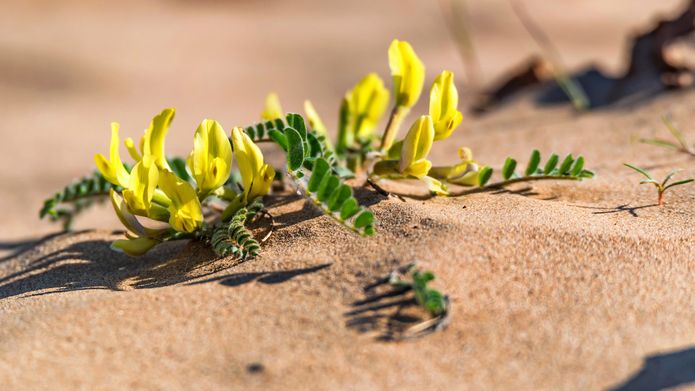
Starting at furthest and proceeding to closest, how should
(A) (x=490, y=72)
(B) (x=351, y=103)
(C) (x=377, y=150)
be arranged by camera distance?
(A) (x=490, y=72), (B) (x=351, y=103), (C) (x=377, y=150)

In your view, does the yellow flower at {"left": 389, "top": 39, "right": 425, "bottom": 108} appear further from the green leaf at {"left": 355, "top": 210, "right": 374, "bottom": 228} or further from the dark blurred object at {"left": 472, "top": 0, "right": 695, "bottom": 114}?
the dark blurred object at {"left": 472, "top": 0, "right": 695, "bottom": 114}

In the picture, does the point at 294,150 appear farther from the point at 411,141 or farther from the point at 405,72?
the point at 405,72

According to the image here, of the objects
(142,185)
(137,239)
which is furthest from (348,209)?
(137,239)

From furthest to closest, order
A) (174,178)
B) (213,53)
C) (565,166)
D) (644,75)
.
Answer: (213,53)
(644,75)
(565,166)
(174,178)

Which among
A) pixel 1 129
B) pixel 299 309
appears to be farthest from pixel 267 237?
pixel 1 129

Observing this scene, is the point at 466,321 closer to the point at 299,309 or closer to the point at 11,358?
the point at 299,309

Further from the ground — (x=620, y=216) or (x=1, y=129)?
(x=1, y=129)
